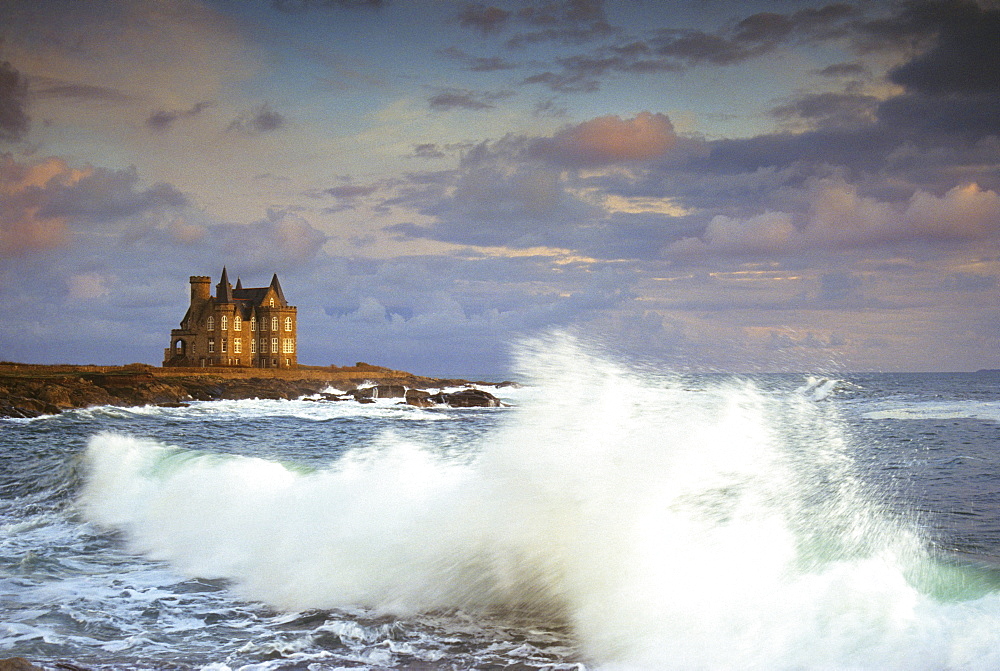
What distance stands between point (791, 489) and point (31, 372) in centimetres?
5998

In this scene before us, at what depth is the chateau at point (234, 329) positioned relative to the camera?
254 feet

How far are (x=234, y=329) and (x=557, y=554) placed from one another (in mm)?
75946

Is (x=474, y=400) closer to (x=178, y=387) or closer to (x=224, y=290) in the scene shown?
(x=178, y=387)

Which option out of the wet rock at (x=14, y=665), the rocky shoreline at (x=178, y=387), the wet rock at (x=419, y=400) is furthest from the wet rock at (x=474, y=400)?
the wet rock at (x=14, y=665)

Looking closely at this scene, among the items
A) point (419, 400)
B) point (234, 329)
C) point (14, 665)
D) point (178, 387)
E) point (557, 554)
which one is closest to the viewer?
point (14, 665)

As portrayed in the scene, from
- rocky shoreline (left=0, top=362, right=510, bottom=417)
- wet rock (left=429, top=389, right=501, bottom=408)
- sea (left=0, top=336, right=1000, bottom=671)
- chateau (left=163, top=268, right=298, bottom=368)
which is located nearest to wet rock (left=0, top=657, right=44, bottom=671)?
sea (left=0, top=336, right=1000, bottom=671)

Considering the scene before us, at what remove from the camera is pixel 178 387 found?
56.0m

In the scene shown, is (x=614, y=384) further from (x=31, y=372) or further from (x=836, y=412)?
(x=31, y=372)

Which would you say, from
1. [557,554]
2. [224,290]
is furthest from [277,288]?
[557,554]

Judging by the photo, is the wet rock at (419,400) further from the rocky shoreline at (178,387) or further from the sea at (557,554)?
the sea at (557,554)

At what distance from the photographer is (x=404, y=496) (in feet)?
34.1

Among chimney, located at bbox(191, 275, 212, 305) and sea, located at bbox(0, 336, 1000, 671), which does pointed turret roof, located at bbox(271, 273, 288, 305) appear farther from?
sea, located at bbox(0, 336, 1000, 671)

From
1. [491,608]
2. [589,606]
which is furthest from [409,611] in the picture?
[589,606]

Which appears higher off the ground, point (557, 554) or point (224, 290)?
point (224, 290)
